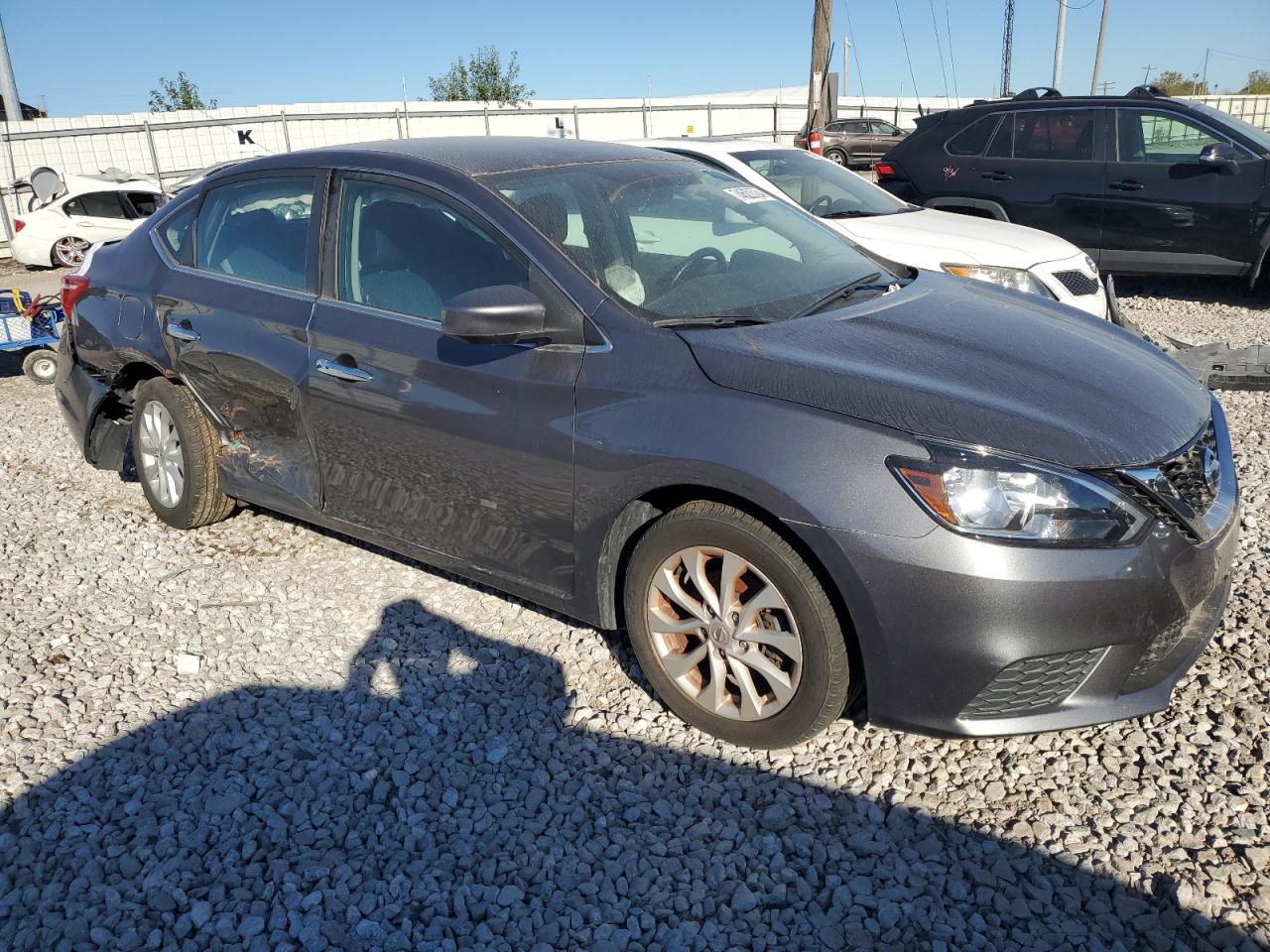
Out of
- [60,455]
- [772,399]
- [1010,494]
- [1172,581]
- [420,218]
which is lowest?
[60,455]

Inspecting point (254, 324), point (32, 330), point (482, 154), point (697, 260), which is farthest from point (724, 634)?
point (32, 330)

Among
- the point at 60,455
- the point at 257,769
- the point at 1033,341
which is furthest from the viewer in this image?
the point at 60,455

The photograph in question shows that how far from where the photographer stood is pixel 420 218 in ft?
11.7

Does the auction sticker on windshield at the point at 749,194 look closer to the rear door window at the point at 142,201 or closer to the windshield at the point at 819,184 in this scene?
the windshield at the point at 819,184

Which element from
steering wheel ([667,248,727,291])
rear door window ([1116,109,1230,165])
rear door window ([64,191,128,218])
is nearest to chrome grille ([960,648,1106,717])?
steering wheel ([667,248,727,291])

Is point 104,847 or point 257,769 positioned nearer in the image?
point 104,847

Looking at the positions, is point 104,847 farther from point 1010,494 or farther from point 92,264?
point 92,264

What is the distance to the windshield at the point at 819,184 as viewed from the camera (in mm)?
7594

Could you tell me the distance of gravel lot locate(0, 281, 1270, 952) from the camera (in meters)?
2.38

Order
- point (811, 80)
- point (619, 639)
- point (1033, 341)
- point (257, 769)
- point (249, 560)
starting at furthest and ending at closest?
point (811, 80)
point (249, 560)
point (619, 639)
point (1033, 341)
point (257, 769)

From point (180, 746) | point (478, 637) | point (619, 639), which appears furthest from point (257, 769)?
point (619, 639)

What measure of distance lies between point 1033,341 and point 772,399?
104cm

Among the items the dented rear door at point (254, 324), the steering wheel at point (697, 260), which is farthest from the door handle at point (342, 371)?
the steering wheel at point (697, 260)

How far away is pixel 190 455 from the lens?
14.6ft
